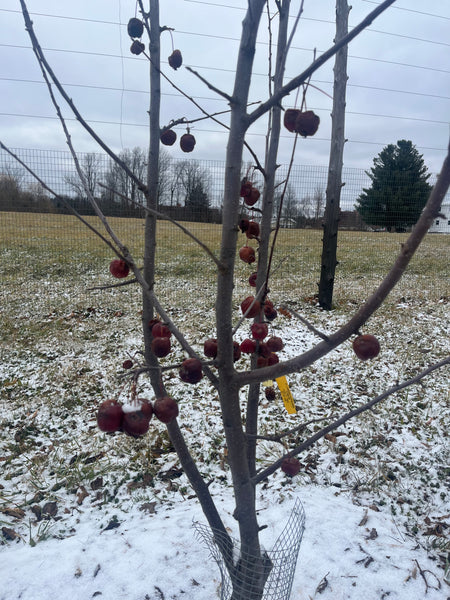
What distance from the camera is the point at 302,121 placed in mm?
878

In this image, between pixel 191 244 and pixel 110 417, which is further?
pixel 191 244

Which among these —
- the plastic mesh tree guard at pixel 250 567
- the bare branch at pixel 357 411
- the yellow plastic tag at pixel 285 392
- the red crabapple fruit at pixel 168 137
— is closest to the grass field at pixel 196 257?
the yellow plastic tag at pixel 285 392

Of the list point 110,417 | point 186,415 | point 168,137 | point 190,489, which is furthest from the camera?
point 186,415

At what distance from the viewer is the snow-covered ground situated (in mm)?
1613

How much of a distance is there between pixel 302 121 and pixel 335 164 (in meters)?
4.03

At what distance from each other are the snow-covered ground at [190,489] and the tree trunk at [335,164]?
124cm

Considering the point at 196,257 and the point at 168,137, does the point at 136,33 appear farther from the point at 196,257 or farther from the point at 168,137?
the point at 196,257

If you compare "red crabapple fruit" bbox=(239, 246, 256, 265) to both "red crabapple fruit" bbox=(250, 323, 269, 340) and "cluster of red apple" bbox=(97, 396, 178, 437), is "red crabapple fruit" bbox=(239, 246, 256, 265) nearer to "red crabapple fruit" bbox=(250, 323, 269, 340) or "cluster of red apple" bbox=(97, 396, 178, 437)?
"red crabapple fruit" bbox=(250, 323, 269, 340)

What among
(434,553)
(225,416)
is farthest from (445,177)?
(434,553)

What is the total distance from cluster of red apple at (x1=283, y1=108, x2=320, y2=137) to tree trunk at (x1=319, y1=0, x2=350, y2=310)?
3.70 meters

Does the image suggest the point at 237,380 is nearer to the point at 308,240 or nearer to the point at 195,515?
the point at 195,515

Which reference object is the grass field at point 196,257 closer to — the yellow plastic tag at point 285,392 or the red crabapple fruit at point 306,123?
the yellow plastic tag at point 285,392

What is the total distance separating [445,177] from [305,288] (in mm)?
5482

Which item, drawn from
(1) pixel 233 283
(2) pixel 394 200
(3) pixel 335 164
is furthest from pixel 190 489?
A: (2) pixel 394 200
